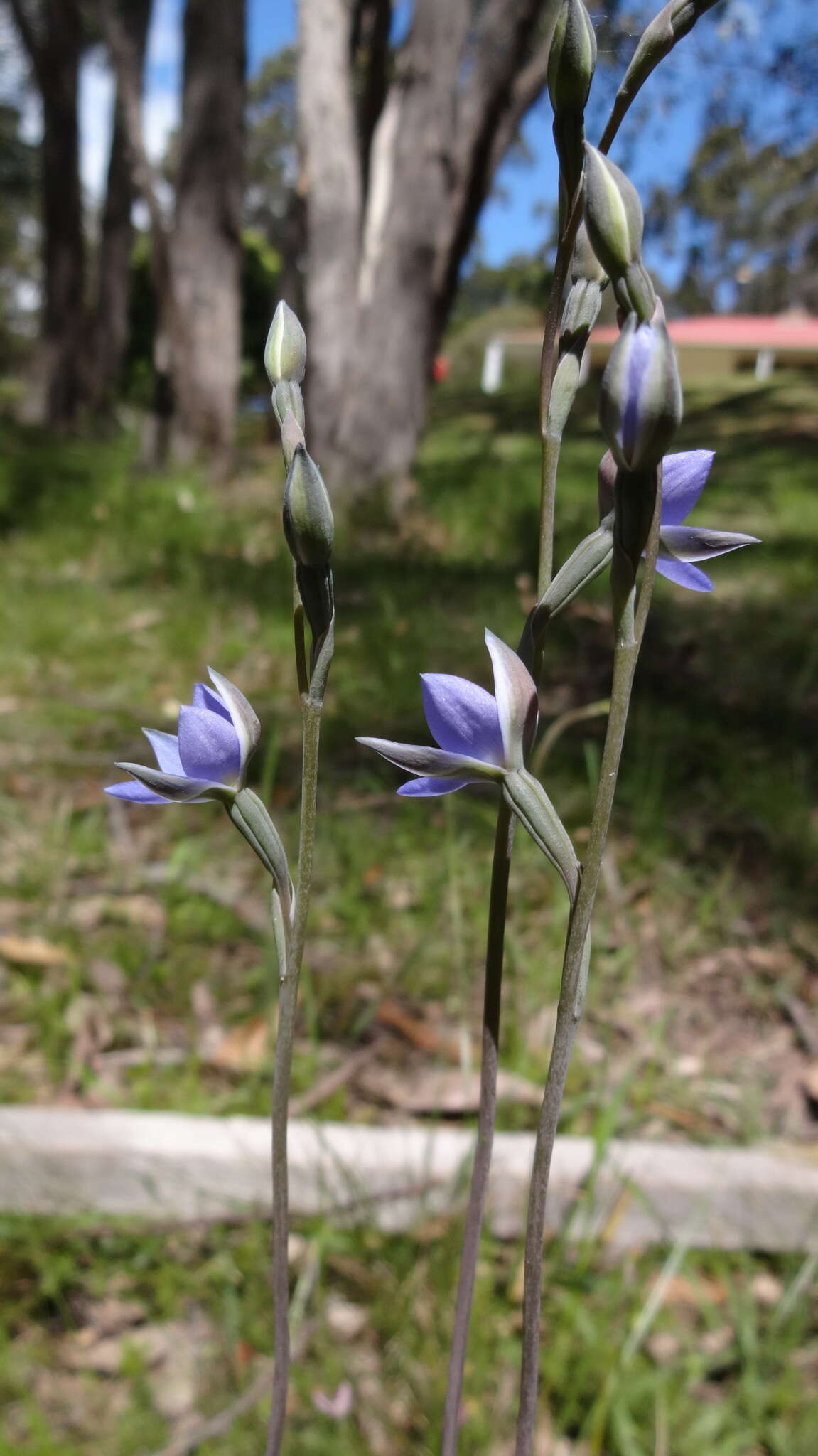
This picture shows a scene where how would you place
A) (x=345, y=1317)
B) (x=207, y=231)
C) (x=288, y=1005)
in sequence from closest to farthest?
(x=288, y=1005)
(x=345, y=1317)
(x=207, y=231)

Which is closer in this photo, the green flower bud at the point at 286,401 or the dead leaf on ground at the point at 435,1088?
the green flower bud at the point at 286,401

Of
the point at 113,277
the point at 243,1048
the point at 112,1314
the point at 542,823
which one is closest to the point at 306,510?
the point at 542,823

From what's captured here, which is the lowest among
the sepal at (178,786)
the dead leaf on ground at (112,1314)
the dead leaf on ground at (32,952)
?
the dead leaf on ground at (112,1314)

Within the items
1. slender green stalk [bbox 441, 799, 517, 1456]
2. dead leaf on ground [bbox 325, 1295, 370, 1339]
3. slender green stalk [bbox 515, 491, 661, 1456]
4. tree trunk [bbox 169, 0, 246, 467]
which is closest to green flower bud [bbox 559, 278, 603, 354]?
slender green stalk [bbox 515, 491, 661, 1456]

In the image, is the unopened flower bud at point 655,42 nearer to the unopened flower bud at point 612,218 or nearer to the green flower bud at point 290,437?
the unopened flower bud at point 612,218

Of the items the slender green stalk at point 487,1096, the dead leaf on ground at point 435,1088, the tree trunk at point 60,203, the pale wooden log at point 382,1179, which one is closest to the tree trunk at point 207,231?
the tree trunk at point 60,203

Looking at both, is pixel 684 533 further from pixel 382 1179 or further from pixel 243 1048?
pixel 243 1048
